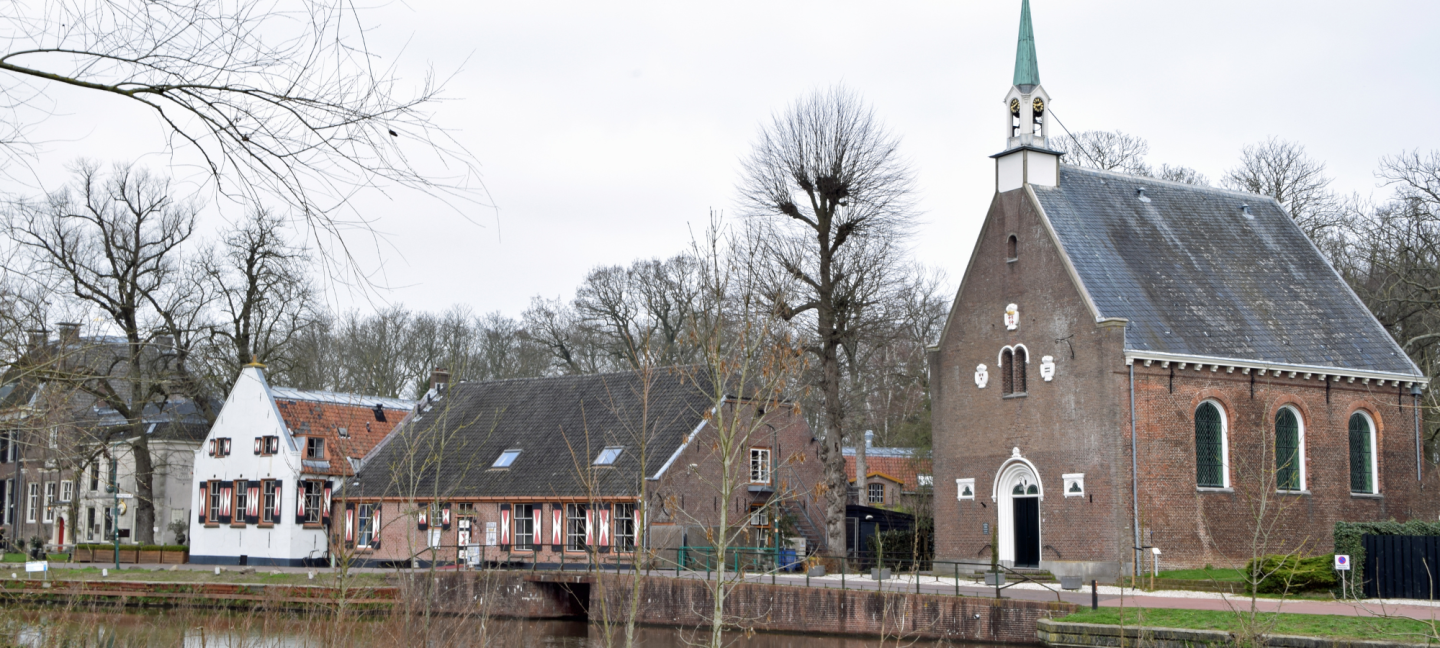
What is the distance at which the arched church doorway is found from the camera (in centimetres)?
2938

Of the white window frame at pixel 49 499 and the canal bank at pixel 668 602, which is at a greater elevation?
the white window frame at pixel 49 499

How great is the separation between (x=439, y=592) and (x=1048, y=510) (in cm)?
1396

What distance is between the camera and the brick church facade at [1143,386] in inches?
1097

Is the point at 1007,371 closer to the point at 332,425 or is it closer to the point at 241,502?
the point at 332,425

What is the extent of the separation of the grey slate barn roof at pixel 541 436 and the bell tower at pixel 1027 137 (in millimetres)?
9648

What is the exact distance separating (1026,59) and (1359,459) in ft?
41.6

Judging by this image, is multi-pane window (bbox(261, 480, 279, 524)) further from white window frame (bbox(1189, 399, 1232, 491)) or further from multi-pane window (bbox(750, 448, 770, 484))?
white window frame (bbox(1189, 399, 1232, 491))

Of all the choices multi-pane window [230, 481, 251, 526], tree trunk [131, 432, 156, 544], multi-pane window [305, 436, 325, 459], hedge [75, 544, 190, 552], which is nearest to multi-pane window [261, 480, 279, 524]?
multi-pane window [230, 481, 251, 526]

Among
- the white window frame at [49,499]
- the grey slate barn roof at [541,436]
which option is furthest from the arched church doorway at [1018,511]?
the white window frame at [49,499]

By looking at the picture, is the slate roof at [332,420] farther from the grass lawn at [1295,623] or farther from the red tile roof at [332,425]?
the grass lawn at [1295,623]

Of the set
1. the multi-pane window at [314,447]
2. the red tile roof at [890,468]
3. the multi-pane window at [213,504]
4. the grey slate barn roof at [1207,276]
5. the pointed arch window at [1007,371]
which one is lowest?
the multi-pane window at [213,504]

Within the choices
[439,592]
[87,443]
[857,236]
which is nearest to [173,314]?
[439,592]

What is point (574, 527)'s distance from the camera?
34125mm

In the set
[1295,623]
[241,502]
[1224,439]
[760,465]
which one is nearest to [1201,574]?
[1224,439]
